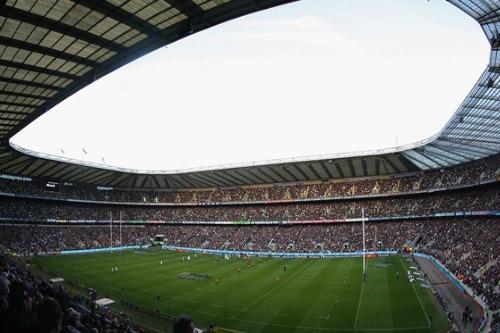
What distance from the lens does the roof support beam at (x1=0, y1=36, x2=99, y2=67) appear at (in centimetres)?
2262

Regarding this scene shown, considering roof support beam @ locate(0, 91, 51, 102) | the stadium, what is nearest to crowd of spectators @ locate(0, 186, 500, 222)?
the stadium

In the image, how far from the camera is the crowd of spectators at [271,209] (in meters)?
61.3

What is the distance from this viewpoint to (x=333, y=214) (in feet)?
251

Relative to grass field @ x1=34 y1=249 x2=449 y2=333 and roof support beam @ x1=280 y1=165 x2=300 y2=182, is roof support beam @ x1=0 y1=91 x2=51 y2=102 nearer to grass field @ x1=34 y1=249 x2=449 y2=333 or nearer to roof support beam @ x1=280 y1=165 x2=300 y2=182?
grass field @ x1=34 y1=249 x2=449 y2=333

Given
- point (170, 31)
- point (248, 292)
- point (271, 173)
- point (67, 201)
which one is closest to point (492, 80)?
point (170, 31)

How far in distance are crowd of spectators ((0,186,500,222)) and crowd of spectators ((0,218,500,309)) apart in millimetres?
1919

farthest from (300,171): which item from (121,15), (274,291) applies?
(121,15)

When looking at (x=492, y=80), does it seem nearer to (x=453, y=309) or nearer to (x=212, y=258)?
(x=453, y=309)

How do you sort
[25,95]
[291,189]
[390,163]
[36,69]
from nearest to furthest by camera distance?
[36,69], [25,95], [390,163], [291,189]

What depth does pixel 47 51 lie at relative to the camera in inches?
951

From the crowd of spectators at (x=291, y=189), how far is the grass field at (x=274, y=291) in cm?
1880

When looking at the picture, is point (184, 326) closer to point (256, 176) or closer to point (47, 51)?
point (47, 51)

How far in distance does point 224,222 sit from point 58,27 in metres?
69.0

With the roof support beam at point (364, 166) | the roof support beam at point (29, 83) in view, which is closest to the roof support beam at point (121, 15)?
the roof support beam at point (29, 83)
